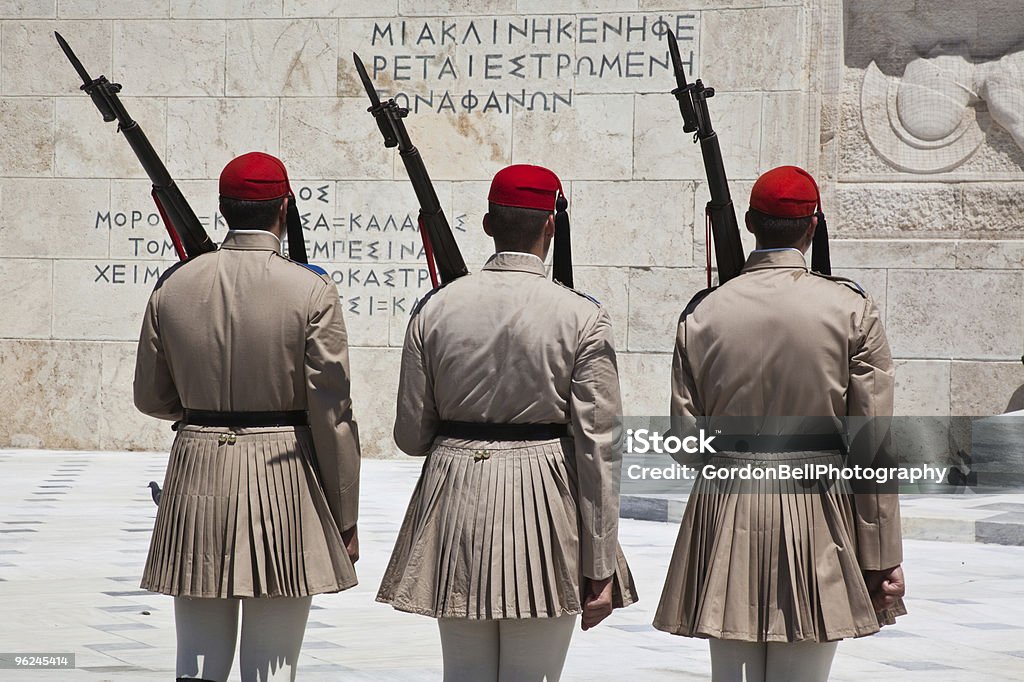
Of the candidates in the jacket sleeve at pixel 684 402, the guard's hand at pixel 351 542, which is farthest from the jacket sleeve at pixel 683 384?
the guard's hand at pixel 351 542

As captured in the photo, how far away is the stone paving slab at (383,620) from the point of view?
16.2ft

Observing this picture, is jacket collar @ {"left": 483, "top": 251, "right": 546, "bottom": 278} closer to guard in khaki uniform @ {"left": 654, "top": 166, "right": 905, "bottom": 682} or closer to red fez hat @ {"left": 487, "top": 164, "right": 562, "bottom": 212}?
red fez hat @ {"left": 487, "top": 164, "right": 562, "bottom": 212}

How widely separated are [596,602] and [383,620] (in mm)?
2677

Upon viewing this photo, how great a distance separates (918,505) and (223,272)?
263 inches

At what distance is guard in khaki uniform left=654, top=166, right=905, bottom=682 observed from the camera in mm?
3246

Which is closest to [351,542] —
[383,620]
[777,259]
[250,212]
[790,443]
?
[250,212]

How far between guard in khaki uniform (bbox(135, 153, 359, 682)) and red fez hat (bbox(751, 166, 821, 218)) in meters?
1.07

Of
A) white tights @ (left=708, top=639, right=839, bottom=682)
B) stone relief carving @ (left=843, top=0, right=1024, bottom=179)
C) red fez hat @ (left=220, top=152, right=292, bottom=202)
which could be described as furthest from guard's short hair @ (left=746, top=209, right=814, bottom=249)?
stone relief carving @ (left=843, top=0, right=1024, bottom=179)

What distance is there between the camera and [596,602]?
3254 mm

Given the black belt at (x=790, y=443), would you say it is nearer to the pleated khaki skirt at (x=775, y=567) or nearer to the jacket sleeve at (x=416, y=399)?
the pleated khaki skirt at (x=775, y=567)

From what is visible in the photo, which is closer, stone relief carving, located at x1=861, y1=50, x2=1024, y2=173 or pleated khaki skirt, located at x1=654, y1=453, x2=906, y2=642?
pleated khaki skirt, located at x1=654, y1=453, x2=906, y2=642

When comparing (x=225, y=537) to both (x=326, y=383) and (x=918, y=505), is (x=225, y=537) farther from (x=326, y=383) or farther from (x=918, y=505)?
(x=918, y=505)

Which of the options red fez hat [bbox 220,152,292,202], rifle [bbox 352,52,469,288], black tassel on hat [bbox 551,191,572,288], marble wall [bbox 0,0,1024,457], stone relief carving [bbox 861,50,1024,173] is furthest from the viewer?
stone relief carving [bbox 861,50,1024,173]

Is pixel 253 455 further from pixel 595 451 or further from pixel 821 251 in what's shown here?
pixel 821 251
